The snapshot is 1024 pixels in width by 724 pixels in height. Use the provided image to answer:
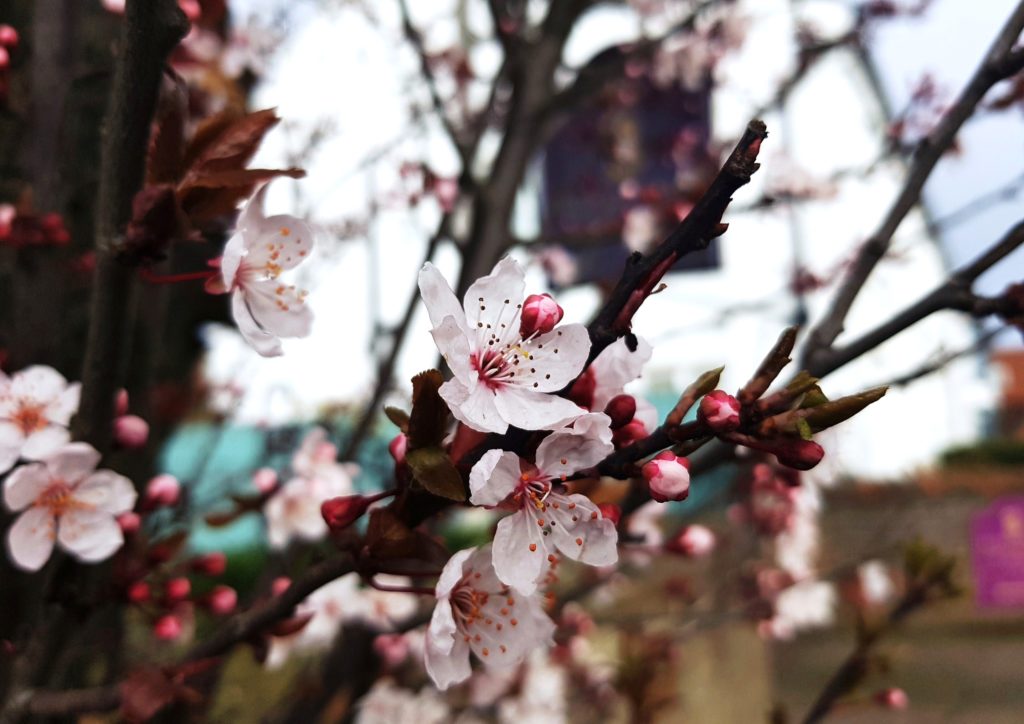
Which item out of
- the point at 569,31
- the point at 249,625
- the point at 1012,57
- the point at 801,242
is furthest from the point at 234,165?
the point at 801,242

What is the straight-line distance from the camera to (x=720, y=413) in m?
0.52

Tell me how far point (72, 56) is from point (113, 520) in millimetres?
1070

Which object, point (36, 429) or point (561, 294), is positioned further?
point (561, 294)

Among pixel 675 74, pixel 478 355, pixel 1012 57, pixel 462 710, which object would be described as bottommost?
pixel 462 710

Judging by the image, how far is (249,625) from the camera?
0.68 meters

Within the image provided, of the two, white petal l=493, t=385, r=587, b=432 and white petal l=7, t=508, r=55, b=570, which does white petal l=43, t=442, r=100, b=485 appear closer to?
white petal l=7, t=508, r=55, b=570

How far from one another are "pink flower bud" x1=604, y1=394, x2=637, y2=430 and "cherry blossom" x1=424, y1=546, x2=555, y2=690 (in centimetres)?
14

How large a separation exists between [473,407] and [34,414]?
535mm

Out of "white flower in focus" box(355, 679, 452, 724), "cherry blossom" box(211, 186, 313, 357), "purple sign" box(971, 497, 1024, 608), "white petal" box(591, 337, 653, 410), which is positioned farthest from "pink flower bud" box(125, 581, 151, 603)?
"purple sign" box(971, 497, 1024, 608)

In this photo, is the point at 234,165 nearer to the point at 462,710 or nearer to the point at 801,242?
the point at 462,710

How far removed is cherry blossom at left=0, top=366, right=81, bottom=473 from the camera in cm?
76

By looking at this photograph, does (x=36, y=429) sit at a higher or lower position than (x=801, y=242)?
lower

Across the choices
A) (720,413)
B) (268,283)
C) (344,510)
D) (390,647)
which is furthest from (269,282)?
(390,647)

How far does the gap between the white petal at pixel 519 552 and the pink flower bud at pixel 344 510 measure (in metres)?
0.13
